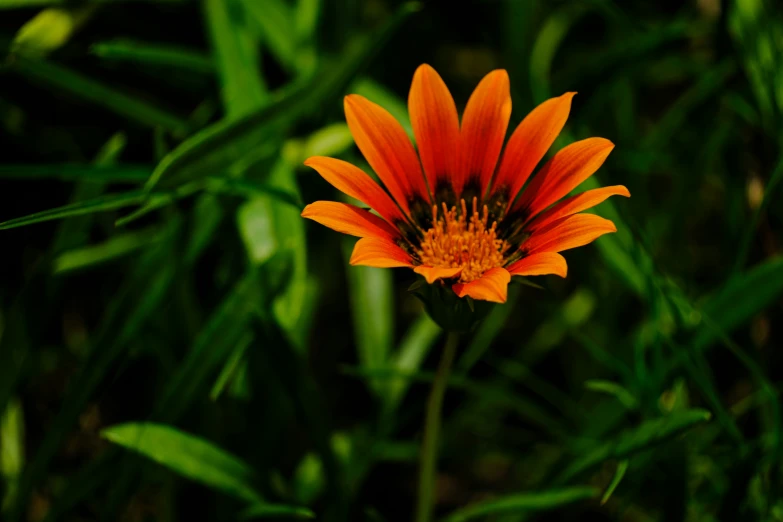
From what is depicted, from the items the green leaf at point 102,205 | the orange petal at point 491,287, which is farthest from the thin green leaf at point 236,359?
the orange petal at point 491,287

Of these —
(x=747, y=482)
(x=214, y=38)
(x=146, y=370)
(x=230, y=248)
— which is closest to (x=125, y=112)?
(x=214, y=38)

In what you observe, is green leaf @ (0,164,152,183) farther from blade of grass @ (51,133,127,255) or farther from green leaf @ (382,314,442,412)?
green leaf @ (382,314,442,412)

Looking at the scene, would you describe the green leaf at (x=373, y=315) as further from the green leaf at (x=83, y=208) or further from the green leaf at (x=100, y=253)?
→ the green leaf at (x=83, y=208)

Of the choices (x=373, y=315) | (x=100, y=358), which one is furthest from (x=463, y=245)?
(x=100, y=358)

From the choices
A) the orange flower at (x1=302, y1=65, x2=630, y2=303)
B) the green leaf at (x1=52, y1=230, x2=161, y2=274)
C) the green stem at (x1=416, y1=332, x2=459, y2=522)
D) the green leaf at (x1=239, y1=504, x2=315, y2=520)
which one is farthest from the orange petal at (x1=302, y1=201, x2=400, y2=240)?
the green leaf at (x1=52, y1=230, x2=161, y2=274)

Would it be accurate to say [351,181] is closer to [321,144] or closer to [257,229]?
[257,229]
